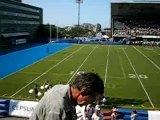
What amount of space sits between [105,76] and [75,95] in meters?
32.0

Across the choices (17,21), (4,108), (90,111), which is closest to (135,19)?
(17,21)

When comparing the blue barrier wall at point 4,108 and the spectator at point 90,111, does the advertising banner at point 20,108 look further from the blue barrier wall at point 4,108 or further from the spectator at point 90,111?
the spectator at point 90,111

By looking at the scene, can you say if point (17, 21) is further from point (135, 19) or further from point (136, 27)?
point (135, 19)

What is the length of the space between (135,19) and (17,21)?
118 feet

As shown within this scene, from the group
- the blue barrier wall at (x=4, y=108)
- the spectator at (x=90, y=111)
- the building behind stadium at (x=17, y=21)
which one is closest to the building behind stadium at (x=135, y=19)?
the building behind stadium at (x=17, y=21)

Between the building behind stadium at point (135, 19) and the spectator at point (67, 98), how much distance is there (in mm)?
98333

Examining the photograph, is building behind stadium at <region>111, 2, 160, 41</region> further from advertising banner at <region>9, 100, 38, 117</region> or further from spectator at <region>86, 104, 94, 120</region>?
spectator at <region>86, 104, 94, 120</region>

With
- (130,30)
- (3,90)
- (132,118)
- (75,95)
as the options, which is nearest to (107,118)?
(132,118)

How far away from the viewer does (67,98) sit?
2.84 metres

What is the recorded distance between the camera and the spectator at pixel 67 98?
2760mm

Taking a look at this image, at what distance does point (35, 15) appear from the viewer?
11075cm

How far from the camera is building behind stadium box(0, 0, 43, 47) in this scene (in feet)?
254

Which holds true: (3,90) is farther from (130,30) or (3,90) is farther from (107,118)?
(130,30)

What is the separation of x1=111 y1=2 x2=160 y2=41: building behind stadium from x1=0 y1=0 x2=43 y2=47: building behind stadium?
2229 centimetres
